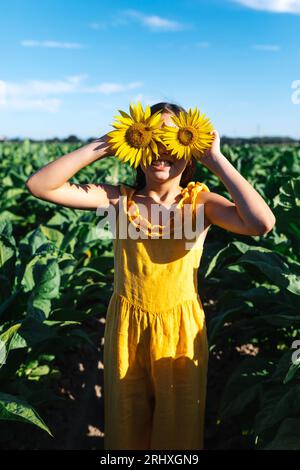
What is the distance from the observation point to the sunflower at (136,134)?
1.94 metres

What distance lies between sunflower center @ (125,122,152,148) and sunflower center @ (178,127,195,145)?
0.12 m

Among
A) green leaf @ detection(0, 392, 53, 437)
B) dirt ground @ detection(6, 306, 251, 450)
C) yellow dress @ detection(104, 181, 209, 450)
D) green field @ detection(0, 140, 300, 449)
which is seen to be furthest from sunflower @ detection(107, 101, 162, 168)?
dirt ground @ detection(6, 306, 251, 450)

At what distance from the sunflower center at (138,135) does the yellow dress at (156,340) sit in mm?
365

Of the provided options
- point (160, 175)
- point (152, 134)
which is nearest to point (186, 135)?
point (152, 134)

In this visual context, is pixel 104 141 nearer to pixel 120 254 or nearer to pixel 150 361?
pixel 120 254

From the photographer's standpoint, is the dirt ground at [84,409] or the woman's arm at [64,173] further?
the dirt ground at [84,409]

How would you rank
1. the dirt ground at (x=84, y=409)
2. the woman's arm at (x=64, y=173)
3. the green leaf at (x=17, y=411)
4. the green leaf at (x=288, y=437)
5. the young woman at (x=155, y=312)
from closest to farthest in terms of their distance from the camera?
the green leaf at (x=17, y=411)
the green leaf at (x=288, y=437)
the woman's arm at (x=64, y=173)
the young woman at (x=155, y=312)
the dirt ground at (x=84, y=409)

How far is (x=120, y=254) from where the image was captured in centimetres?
229

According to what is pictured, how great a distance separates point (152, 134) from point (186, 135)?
5.2 inches

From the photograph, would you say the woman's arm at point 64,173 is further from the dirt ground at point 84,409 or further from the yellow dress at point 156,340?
the dirt ground at point 84,409

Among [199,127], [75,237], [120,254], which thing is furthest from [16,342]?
[75,237]

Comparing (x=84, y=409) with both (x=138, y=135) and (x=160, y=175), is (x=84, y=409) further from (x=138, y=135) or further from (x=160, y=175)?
(x=138, y=135)

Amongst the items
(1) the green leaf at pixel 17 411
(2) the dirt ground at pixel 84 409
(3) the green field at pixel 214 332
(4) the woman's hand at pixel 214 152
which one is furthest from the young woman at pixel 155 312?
(2) the dirt ground at pixel 84 409

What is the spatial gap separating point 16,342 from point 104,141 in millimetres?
909
